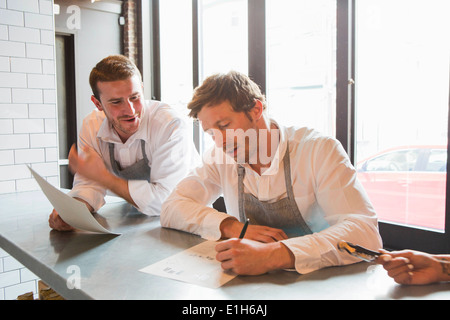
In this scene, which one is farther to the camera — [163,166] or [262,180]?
[163,166]

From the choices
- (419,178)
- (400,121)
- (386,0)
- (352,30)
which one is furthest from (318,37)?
(419,178)

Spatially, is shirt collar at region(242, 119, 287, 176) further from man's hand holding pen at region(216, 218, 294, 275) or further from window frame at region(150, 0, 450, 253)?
window frame at region(150, 0, 450, 253)

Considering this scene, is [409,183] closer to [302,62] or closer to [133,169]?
[302,62]

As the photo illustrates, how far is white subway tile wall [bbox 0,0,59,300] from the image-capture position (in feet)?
9.54

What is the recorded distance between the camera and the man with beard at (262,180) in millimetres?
1349

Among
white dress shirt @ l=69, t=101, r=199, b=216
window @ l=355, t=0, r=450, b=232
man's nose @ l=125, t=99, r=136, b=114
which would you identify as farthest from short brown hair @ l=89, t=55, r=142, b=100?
window @ l=355, t=0, r=450, b=232

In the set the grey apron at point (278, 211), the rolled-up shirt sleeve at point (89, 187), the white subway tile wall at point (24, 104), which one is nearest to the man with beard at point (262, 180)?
the grey apron at point (278, 211)

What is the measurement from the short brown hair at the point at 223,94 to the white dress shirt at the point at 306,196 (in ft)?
0.68

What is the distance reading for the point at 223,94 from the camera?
4.99ft

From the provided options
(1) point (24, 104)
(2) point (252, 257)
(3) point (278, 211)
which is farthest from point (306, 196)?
(1) point (24, 104)

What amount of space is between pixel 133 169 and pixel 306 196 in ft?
3.44

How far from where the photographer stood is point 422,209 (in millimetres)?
2338

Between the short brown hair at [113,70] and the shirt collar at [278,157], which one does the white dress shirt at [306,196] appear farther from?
the short brown hair at [113,70]
